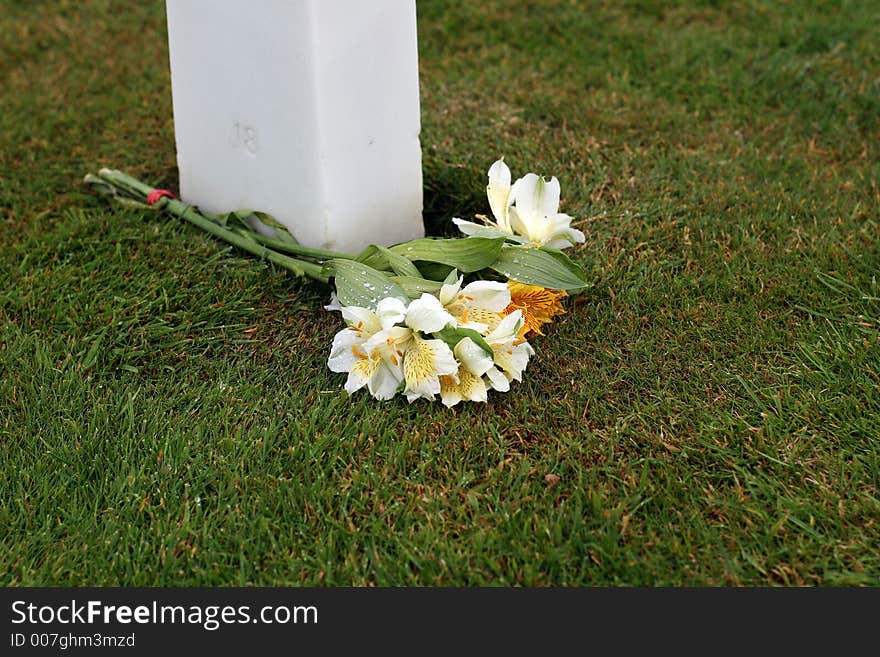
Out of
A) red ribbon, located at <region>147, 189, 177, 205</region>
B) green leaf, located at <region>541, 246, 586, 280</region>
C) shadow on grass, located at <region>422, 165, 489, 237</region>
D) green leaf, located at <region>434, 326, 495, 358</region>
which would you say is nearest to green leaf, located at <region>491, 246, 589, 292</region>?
green leaf, located at <region>541, 246, 586, 280</region>

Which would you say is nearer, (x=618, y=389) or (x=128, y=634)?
(x=128, y=634)

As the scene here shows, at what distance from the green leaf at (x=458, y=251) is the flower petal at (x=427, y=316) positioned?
0.22 meters

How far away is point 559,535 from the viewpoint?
5.57ft

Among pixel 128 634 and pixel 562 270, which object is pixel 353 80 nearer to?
pixel 562 270

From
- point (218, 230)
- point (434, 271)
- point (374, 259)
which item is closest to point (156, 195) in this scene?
point (218, 230)

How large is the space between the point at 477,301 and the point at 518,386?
0.66 ft

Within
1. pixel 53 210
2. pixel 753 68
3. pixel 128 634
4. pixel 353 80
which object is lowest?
pixel 128 634

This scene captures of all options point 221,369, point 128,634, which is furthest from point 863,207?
point 128,634

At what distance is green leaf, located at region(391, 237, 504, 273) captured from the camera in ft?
6.88

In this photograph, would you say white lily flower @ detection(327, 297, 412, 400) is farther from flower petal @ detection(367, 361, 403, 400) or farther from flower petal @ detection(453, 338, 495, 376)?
flower petal @ detection(453, 338, 495, 376)

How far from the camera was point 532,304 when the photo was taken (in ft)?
6.95

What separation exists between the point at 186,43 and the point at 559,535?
57.6 inches

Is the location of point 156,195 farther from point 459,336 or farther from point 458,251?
point 459,336

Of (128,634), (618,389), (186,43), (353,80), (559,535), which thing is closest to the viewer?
(128,634)
